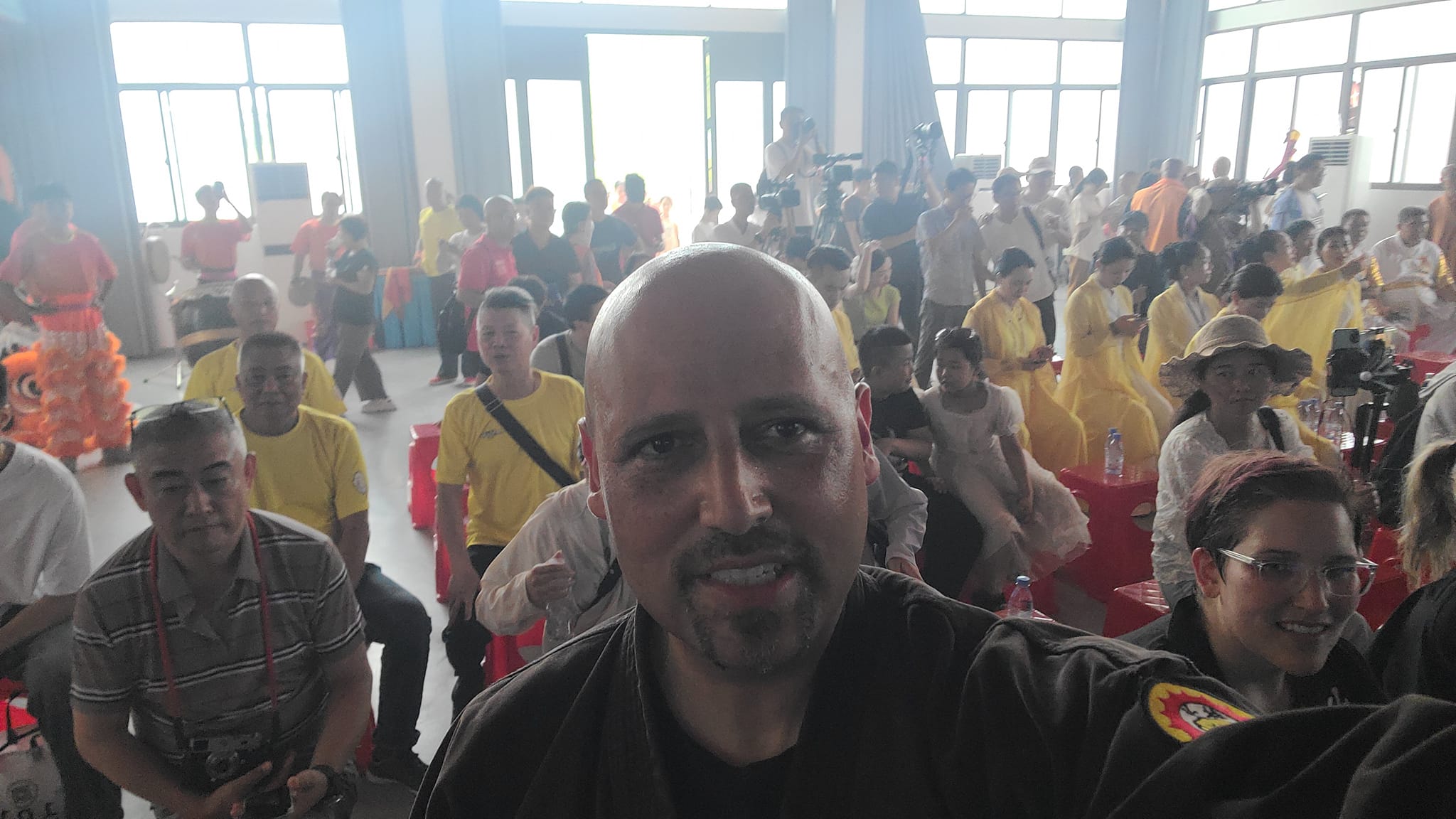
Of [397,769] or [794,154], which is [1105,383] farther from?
[794,154]

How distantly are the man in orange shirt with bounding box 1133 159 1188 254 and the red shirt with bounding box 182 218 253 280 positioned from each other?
7.26 meters

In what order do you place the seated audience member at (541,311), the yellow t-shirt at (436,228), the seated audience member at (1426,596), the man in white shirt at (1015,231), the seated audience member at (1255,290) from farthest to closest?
the yellow t-shirt at (436,228)
the man in white shirt at (1015,231)
the seated audience member at (541,311)
the seated audience member at (1255,290)
the seated audience member at (1426,596)

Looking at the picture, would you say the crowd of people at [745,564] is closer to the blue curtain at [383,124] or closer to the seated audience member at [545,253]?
the seated audience member at [545,253]

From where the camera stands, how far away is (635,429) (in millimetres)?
719

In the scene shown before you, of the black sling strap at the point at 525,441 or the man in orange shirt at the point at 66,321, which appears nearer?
the black sling strap at the point at 525,441

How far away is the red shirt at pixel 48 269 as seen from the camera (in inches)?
190

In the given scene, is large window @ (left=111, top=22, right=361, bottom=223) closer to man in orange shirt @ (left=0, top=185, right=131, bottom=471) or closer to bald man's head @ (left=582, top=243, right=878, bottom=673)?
man in orange shirt @ (left=0, top=185, right=131, bottom=471)

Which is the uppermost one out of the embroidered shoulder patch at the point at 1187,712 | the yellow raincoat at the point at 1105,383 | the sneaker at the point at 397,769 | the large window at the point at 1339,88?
the large window at the point at 1339,88

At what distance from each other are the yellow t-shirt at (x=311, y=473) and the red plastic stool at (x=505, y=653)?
0.57 meters

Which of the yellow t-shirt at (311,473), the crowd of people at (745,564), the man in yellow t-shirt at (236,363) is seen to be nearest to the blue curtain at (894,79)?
the crowd of people at (745,564)

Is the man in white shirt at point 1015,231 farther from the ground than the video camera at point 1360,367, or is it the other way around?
the man in white shirt at point 1015,231

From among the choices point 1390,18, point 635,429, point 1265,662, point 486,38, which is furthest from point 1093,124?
point 635,429

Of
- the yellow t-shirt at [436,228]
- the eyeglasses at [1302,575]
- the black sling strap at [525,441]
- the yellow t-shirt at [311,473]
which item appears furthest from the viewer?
the yellow t-shirt at [436,228]

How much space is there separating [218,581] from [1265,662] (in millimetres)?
1940
